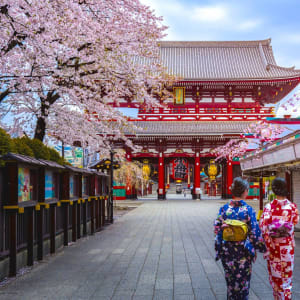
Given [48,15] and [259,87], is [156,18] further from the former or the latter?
[259,87]

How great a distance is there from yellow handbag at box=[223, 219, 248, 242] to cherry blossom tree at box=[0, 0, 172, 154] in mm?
5888

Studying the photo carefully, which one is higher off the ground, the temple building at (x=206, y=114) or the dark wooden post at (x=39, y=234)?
the temple building at (x=206, y=114)

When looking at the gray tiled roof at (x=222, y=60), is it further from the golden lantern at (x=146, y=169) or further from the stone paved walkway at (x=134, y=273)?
the stone paved walkway at (x=134, y=273)

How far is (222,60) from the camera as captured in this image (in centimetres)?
3584

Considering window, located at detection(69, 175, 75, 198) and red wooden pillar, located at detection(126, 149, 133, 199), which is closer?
window, located at detection(69, 175, 75, 198)

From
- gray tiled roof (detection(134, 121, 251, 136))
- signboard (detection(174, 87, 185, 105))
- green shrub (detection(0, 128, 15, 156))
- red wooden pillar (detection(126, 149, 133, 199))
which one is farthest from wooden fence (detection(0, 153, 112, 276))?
signboard (detection(174, 87, 185, 105))

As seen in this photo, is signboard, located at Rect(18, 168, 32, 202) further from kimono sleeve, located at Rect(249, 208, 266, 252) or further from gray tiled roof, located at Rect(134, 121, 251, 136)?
gray tiled roof, located at Rect(134, 121, 251, 136)

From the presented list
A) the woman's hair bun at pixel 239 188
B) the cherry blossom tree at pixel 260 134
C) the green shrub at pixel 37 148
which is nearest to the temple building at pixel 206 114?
the cherry blossom tree at pixel 260 134

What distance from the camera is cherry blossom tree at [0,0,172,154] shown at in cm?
919

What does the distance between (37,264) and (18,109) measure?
781 centimetres

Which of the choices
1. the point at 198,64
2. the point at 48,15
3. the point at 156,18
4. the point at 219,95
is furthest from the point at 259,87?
the point at 48,15

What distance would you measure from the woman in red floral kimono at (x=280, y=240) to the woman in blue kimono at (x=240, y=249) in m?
0.25

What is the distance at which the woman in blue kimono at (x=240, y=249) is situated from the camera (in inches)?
176

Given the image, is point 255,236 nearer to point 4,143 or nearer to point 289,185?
point 4,143
